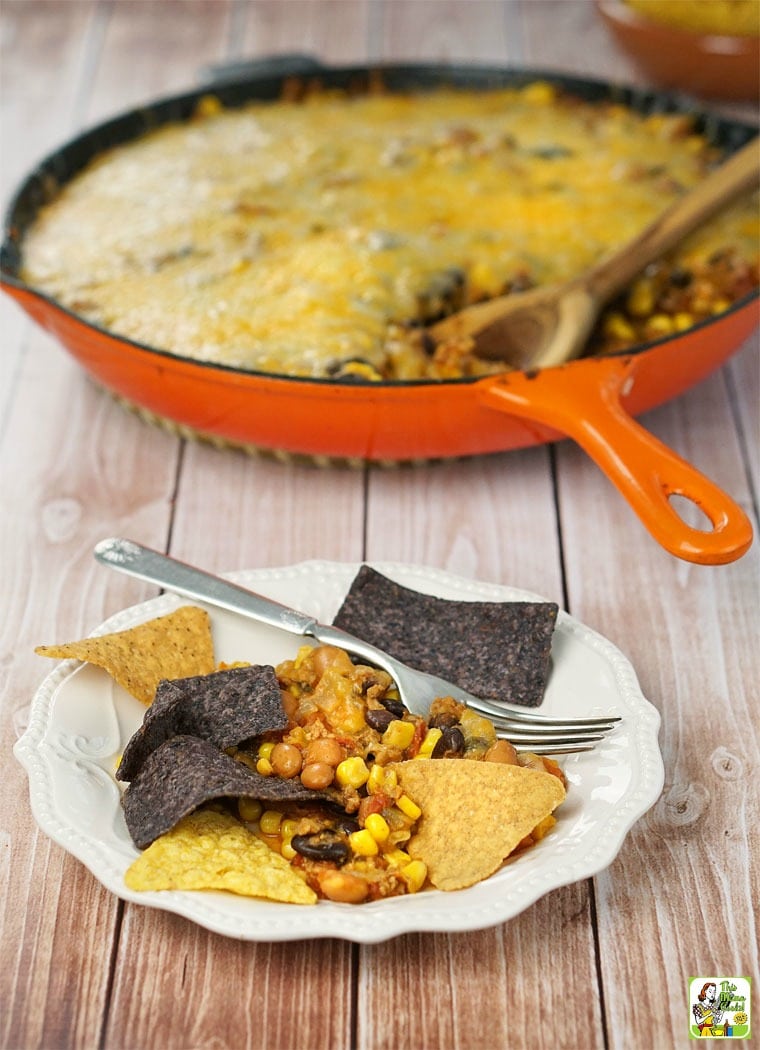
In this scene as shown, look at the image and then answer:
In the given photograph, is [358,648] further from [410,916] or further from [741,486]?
[741,486]

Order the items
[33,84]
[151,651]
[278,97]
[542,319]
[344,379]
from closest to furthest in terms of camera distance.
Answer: [151,651]
[344,379]
[542,319]
[278,97]
[33,84]

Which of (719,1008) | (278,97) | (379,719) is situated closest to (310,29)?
(278,97)

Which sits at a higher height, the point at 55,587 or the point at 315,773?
the point at 55,587

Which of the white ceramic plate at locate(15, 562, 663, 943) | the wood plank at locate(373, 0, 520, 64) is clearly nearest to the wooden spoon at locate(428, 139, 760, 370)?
the white ceramic plate at locate(15, 562, 663, 943)

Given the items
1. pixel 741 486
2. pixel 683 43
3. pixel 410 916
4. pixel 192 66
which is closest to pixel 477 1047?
pixel 410 916

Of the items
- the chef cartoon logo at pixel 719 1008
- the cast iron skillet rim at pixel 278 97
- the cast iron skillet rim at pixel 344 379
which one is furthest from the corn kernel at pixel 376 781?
the cast iron skillet rim at pixel 278 97

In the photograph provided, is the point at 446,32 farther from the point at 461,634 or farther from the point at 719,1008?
the point at 719,1008

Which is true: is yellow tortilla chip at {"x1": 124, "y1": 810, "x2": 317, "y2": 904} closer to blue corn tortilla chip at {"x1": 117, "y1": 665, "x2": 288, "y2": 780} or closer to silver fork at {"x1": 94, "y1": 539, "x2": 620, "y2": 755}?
blue corn tortilla chip at {"x1": 117, "y1": 665, "x2": 288, "y2": 780}
